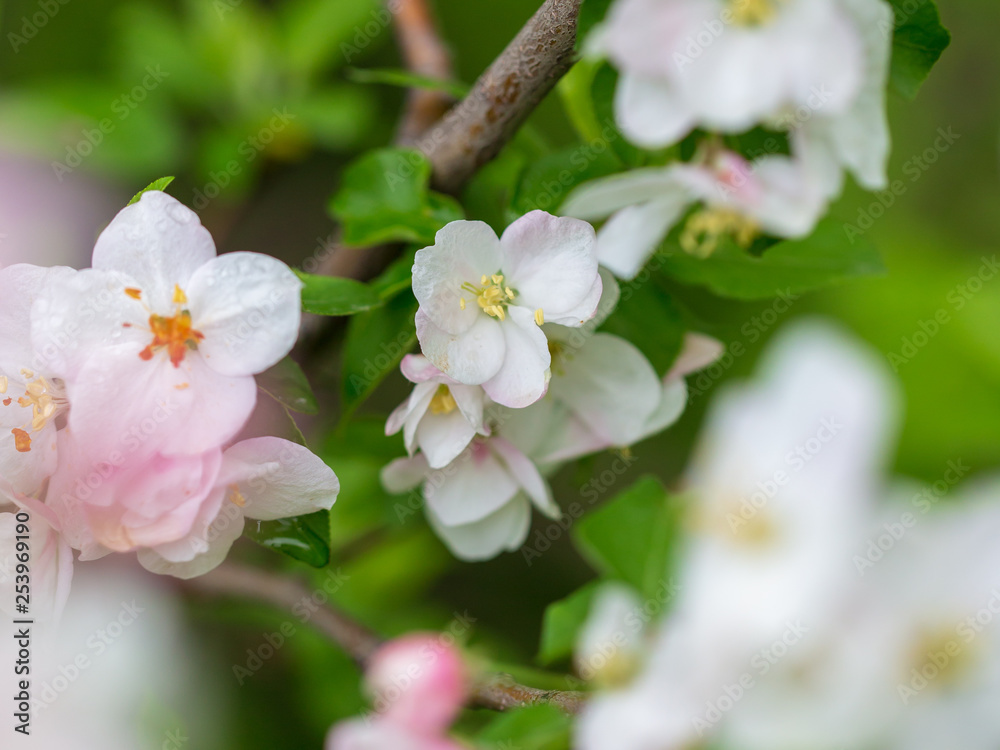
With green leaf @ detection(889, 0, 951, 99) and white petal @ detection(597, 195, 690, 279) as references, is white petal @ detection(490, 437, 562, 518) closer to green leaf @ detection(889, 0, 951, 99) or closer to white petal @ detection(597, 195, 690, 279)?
white petal @ detection(597, 195, 690, 279)

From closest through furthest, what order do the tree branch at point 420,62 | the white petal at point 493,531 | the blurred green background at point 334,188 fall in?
the white petal at point 493,531, the tree branch at point 420,62, the blurred green background at point 334,188

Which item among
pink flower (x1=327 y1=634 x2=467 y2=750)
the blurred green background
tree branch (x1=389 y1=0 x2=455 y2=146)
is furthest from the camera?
the blurred green background

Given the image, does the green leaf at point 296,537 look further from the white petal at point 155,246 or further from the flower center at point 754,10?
the flower center at point 754,10

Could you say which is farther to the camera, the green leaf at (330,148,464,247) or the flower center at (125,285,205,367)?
the green leaf at (330,148,464,247)

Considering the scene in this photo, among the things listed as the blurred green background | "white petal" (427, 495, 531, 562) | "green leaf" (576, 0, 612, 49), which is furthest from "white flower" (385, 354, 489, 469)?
the blurred green background

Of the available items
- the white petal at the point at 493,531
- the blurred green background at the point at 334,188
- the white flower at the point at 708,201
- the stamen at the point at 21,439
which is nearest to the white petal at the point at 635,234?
the white flower at the point at 708,201

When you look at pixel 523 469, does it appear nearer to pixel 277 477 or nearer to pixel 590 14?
pixel 277 477

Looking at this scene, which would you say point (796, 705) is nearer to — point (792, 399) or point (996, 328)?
point (792, 399)
